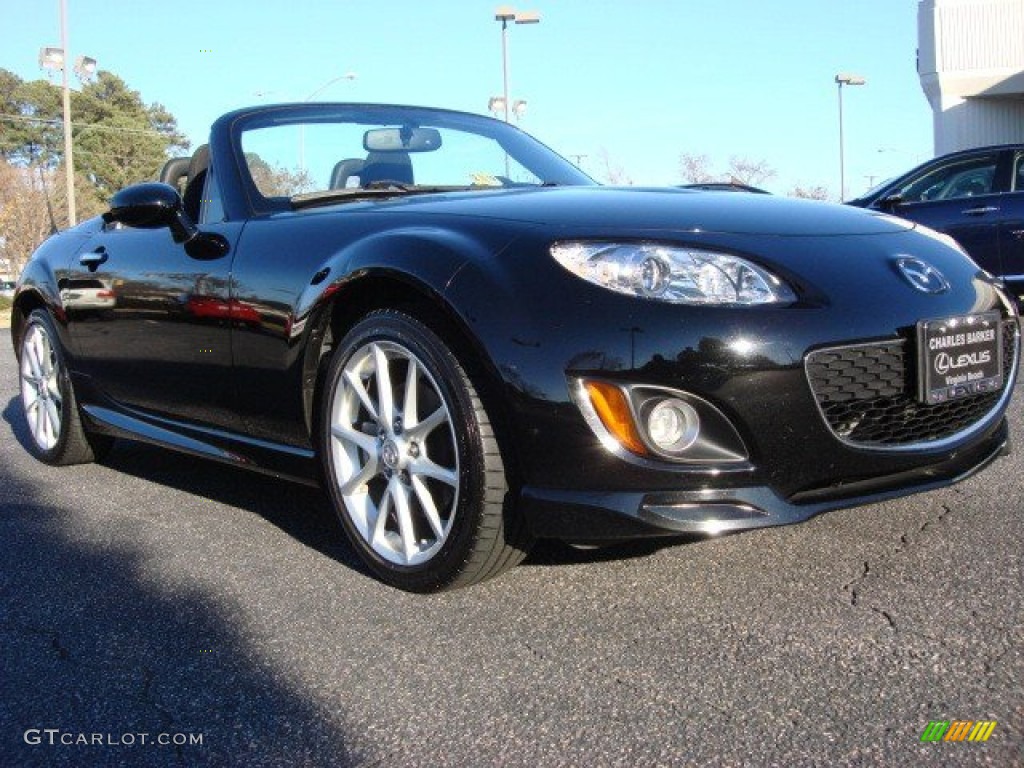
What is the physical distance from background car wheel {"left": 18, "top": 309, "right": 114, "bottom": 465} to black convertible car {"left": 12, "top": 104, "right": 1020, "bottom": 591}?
1.07 m

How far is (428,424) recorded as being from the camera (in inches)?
112

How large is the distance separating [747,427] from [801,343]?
0.23m

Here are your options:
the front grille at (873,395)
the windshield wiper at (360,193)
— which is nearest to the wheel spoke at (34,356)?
the windshield wiper at (360,193)

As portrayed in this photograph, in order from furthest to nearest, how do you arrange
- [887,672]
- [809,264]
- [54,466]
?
1. [54,466]
2. [809,264]
3. [887,672]

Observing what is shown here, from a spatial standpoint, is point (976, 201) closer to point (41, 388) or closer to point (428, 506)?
point (41, 388)

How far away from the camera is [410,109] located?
4.40 m

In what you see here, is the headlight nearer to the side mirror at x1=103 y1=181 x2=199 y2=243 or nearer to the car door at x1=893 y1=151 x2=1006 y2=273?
the side mirror at x1=103 y1=181 x2=199 y2=243

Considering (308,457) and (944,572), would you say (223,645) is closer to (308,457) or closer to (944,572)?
(308,457)

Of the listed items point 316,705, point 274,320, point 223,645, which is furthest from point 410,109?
point 316,705

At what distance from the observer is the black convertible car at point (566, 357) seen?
254cm

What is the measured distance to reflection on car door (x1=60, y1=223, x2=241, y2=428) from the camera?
3576 millimetres

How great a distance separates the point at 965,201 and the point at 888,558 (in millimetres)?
6805

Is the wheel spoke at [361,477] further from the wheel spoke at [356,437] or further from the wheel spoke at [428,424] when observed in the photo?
the wheel spoke at [428,424]

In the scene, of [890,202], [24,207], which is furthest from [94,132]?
[890,202]
